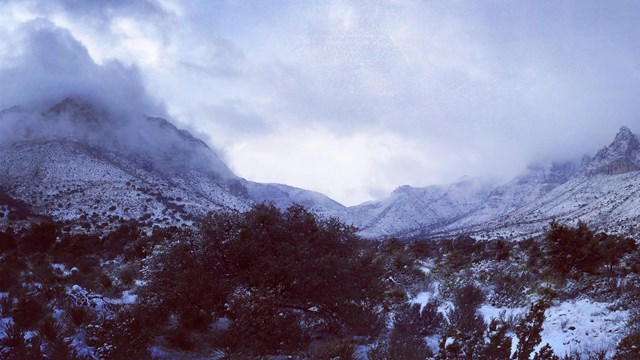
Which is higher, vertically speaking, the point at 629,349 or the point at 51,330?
the point at 629,349

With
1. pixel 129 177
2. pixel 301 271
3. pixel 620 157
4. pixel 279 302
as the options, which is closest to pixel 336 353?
pixel 279 302

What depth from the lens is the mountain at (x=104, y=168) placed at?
63219 mm

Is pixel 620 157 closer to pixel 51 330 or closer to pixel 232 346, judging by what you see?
→ pixel 232 346

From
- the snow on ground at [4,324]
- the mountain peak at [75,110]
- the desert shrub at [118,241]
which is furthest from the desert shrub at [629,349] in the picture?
the mountain peak at [75,110]

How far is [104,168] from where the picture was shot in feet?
264

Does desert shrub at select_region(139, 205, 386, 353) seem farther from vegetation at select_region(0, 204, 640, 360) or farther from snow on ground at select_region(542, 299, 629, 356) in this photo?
snow on ground at select_region(542, 299, 629, 356)

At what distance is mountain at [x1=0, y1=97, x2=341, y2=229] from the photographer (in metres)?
63.2

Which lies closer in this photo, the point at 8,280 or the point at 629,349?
the point at 629,349

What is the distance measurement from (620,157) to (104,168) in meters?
155

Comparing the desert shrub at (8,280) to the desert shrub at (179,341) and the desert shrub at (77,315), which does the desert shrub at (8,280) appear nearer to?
the desert shrub at (77,315)

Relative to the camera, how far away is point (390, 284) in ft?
73.5

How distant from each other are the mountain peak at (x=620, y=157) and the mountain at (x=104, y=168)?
375 ft

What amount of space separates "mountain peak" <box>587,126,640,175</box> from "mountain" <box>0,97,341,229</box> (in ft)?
375

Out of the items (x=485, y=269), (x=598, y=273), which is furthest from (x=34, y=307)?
(x=485, y=269)
